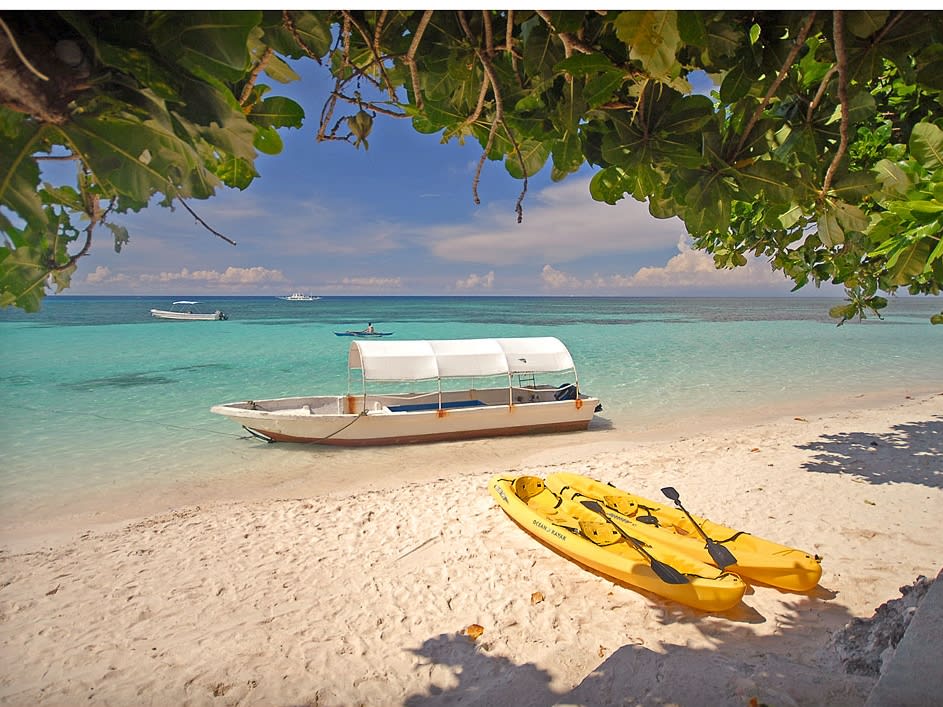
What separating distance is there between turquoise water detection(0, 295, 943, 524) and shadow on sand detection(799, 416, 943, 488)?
2.93 m

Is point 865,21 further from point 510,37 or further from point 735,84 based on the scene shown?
point 510,37

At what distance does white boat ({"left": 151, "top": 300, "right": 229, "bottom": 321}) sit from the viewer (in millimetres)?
32000

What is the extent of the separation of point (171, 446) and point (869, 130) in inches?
375

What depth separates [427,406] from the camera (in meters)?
9.73

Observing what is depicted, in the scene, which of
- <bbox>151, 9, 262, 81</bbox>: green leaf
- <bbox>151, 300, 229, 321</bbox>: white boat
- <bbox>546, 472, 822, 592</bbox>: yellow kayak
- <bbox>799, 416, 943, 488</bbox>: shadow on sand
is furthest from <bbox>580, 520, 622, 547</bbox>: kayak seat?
<bbox>151, 300, 229, 321</bbox>: white boat

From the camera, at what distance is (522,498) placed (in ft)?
15.8

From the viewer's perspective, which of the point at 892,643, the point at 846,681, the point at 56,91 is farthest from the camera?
the point at 892,643

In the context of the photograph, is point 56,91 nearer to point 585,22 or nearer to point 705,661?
point 585,22

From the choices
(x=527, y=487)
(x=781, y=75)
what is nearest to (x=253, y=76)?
(x=781, y=75)

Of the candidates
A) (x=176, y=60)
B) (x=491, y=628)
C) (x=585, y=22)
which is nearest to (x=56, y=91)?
(x=176, y=60)

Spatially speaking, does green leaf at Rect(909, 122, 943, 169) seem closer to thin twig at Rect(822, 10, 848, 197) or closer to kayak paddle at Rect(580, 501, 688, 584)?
thin twig at Rect(822, 10, 848, 197)

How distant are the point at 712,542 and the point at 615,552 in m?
0.68

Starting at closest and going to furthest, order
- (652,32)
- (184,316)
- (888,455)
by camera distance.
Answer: (652,32) < (888,455) < (184,316)
